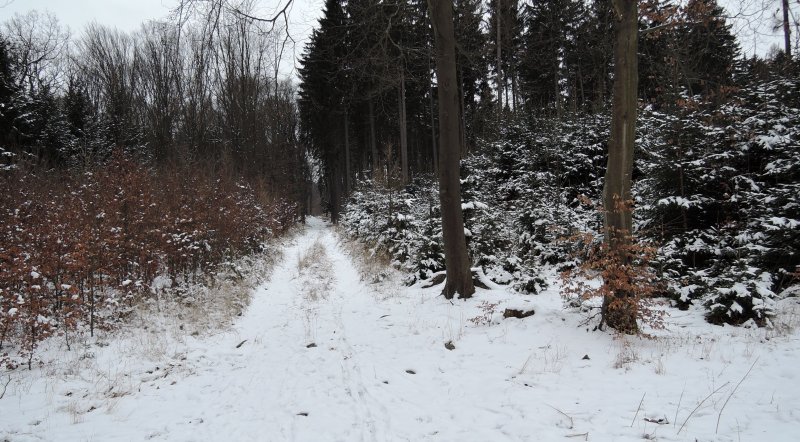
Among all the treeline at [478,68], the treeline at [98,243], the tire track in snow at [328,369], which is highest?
the treeline at [478,68]

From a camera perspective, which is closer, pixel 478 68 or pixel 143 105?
pixel 478 68

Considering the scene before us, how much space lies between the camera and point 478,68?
29.9 ft

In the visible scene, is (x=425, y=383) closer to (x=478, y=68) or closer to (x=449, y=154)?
(x=449, y=154)

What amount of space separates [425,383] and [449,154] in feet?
16.2

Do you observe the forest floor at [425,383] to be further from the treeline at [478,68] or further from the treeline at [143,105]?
the treeline at [143,105]

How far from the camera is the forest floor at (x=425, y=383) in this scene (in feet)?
11.8

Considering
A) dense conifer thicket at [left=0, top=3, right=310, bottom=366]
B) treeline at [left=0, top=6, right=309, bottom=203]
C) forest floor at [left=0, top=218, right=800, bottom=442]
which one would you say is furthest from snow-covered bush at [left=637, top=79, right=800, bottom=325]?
treeline at [left=0, top=6, right=309, bottom=203]

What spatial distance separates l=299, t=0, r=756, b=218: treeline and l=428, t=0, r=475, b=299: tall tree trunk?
0.54 meters

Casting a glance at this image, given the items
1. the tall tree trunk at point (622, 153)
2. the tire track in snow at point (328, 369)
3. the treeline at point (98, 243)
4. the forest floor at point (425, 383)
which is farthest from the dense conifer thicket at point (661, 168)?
the treeline at point (98, 243)

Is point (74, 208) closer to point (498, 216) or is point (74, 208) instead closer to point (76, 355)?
point (76, 355)

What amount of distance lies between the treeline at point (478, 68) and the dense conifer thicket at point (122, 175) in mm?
2339

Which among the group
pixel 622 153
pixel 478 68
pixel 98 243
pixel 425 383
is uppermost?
pixel 478 68

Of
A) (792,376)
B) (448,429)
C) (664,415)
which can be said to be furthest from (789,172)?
(448,429)

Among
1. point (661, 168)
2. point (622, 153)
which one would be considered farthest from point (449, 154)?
point (661, 168)
